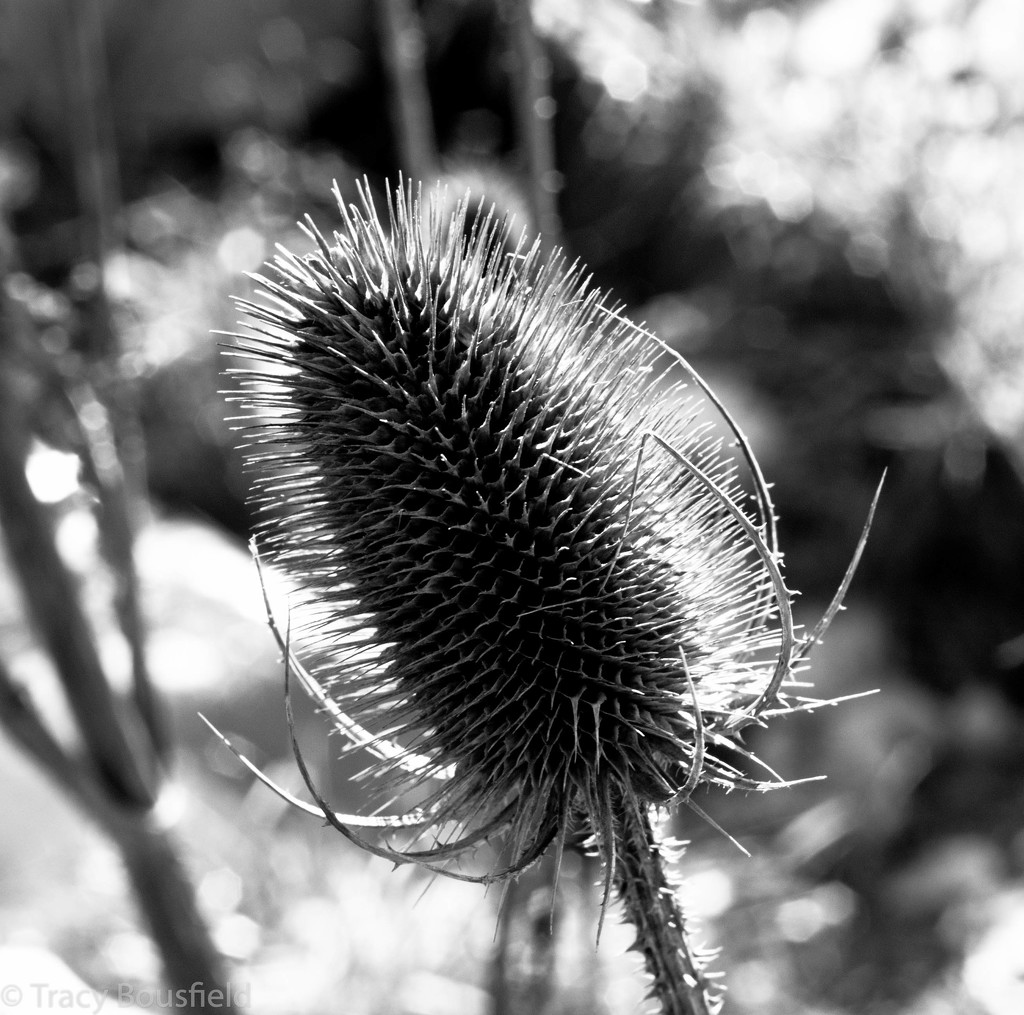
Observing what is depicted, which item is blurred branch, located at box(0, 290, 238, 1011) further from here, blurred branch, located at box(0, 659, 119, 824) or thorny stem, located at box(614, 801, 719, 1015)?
thorny stem, located at box(614, 801, 719, 1015)

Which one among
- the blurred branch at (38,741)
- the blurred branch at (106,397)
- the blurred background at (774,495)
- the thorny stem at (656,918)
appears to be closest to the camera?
the thorny stem at (656,918)

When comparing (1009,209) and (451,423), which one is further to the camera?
(1009,209)

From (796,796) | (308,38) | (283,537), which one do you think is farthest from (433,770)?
(308,38)

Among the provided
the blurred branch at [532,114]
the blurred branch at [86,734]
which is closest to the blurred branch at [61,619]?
the blurred branch at [86,734]

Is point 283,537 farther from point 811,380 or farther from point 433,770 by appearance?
point 811,380

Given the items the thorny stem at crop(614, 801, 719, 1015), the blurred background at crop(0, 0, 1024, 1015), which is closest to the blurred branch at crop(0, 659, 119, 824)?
the blurred background at crop(0, 0, 1024, 1015)

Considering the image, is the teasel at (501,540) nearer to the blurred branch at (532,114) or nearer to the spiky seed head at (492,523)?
the spiky seed head at (492,523)
